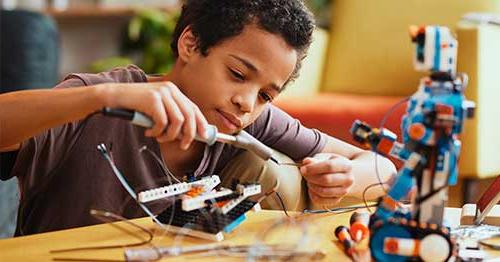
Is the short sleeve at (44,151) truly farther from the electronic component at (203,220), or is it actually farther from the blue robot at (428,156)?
the blue robot at (428,156)

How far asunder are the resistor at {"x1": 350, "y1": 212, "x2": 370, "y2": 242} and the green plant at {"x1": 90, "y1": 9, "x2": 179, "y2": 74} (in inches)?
94.1

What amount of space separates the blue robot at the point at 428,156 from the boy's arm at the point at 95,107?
0.75ft

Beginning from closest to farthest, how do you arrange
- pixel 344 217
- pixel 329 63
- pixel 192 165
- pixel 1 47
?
1. pixel 344 217
2. pixel 192 165
3. pixel 1 47
4. pixel 329 63

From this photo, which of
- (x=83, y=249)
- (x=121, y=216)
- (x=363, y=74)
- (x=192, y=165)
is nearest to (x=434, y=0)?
(x=363, y=74)

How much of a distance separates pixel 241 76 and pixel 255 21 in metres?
0.10

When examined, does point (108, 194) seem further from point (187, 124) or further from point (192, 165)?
point (187, 124)

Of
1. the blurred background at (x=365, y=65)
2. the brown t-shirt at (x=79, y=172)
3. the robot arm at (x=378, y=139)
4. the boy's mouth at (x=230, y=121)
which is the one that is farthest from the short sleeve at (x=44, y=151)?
the blurred background at (x=365, y=65)

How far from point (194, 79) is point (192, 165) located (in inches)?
6.0

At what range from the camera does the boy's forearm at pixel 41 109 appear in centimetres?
92

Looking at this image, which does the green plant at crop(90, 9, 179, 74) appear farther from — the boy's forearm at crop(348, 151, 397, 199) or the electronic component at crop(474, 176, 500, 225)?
the electronic component at crop(474, 176, 500, 225)

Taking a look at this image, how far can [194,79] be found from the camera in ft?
3.94

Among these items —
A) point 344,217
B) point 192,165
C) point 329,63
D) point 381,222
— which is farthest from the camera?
point 329,63

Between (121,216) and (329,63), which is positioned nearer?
(121,216)

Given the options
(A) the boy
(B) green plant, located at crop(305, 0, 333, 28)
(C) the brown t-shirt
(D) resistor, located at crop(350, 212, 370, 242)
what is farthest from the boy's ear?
(B) green plant, located at crop(305, 0, 333, 28)
